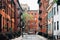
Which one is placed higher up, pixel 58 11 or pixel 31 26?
pixel 58 11

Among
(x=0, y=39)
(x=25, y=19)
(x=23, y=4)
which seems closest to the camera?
(x=0, y=39)

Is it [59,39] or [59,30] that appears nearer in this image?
[59,39]

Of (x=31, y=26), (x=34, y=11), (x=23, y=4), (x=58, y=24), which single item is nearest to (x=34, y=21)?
(x=31, y=26)

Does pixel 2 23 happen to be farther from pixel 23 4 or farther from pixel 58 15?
pixel 23 4

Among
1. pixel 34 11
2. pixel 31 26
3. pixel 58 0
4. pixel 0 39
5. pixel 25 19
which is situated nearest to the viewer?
pixel 0 39

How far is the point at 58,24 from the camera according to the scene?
45.8 meters

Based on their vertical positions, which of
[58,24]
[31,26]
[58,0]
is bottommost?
[31,26]

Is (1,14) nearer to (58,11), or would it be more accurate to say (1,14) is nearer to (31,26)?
(58,11)

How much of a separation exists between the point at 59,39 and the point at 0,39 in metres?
10.7

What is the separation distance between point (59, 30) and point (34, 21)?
112123mm

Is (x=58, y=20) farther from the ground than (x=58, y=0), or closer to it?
closer to it

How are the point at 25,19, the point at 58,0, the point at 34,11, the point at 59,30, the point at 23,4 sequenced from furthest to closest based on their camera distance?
1. the point at 23,4
2. the point at 34,11
3. the point at 25,19
4. the point at 59,30
5. the point at 58,0

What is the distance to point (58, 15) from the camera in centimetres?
4522

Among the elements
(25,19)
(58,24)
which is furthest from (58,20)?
(25,19)
